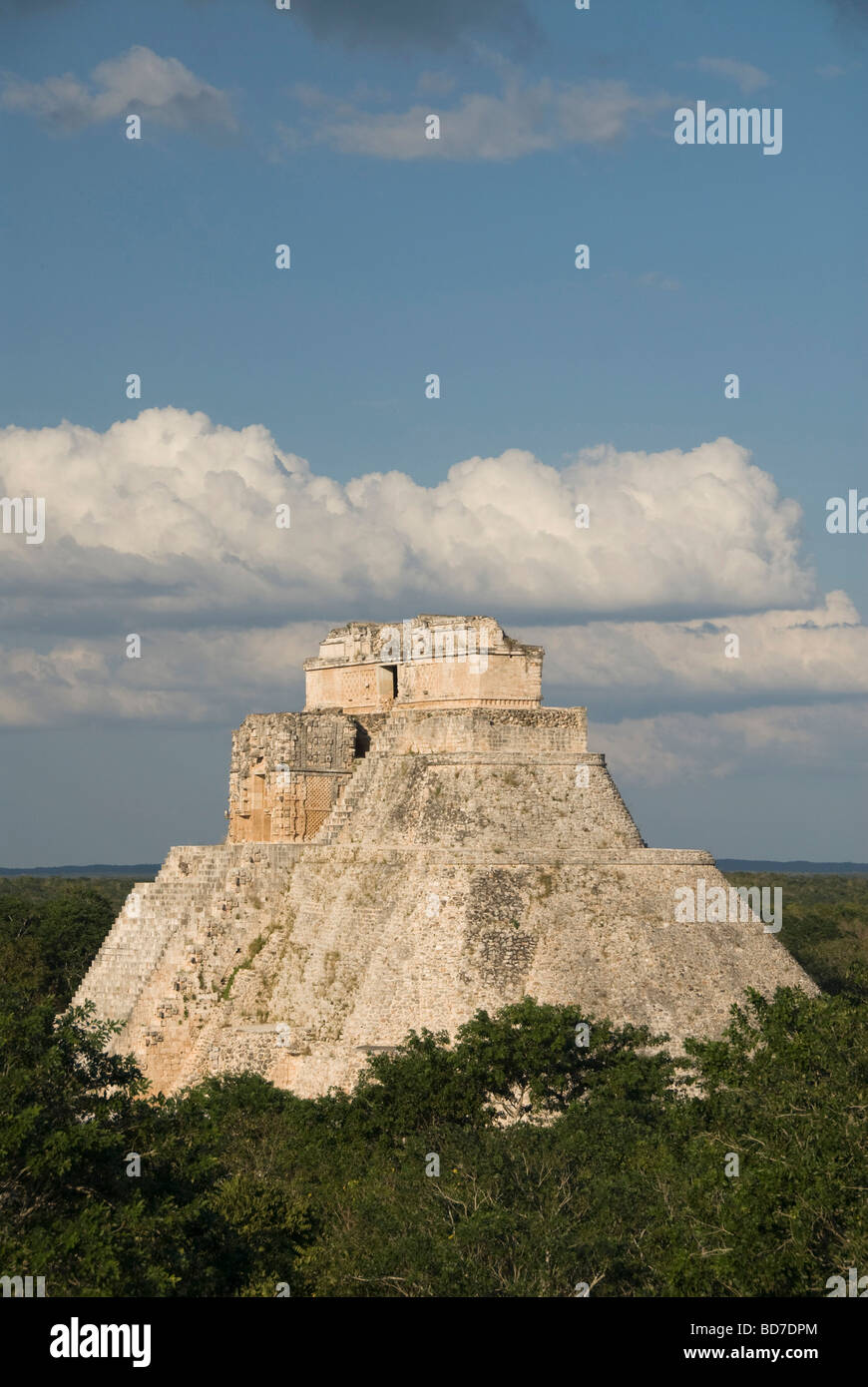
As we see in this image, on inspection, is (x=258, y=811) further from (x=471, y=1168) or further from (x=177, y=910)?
(x=471, y=1168)

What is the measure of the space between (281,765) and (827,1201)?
70.5 ft

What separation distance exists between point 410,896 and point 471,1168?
859 centimetres

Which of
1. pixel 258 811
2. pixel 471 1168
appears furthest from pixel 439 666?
pixel 471 1168

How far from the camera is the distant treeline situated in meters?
18.6

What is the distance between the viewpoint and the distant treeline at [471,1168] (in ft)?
61.2

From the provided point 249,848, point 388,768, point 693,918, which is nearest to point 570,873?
point 693,918

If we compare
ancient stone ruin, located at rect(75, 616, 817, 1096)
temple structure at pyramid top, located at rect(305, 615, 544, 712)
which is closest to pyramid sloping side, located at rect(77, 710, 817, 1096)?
ancient stone ruin, located at rect(75, 616, 817, 1096)

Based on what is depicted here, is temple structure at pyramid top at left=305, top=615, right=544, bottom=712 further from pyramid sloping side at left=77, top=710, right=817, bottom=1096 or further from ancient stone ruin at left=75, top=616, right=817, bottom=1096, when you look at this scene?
pyramid sloping side at left=77, top=710, right=817, bottom=1096

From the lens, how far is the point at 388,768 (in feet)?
116

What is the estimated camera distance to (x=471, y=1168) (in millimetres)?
24125

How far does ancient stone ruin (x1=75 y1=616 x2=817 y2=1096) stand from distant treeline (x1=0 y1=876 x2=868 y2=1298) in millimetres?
1556
